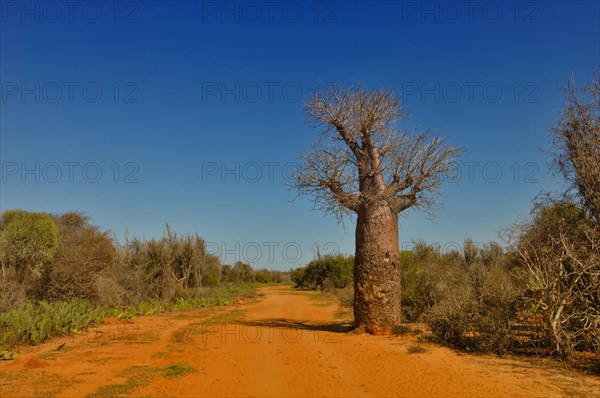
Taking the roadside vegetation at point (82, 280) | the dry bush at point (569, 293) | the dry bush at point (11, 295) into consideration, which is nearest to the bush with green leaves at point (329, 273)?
the roadside vegetation at point (82, 280)

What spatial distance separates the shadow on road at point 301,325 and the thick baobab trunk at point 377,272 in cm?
102

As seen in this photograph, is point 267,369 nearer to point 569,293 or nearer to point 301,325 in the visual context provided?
point 569,293

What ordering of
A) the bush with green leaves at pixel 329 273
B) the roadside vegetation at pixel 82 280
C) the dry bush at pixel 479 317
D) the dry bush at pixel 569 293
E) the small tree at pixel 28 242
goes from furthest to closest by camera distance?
the bush with green leaves at pixel 329 273 → the small tree at pixel 28 242 → the roadside vegetation at pixel 82 280 → the dry bush at pixel 479 317 → the dry bush at pixel 569 293

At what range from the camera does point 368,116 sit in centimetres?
1205

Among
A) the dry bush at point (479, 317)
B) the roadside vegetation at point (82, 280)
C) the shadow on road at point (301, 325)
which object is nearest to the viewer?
the dry bush at point (479, 317)

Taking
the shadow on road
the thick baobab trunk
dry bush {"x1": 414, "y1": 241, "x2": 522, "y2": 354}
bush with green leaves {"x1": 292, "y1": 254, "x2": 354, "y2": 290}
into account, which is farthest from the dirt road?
bush with green leaves {"x1": 292, "y1": 254, "x2": 354, "y2": 290}

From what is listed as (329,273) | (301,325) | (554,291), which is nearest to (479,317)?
(554,291)

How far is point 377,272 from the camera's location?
11461mm

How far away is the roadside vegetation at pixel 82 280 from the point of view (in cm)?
1067

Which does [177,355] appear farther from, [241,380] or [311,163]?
[311,163]

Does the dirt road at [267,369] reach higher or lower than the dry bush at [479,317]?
lower

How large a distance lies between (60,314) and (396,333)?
839cm

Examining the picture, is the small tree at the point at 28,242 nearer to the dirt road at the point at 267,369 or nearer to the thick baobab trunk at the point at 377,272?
the dirt road at the point at 267,369

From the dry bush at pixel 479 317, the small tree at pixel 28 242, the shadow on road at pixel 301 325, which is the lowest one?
the shadow on road at pixel 301 325
